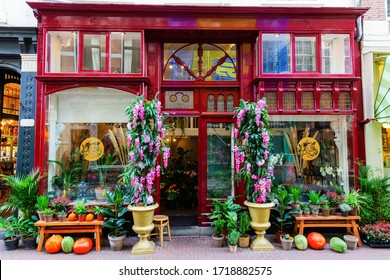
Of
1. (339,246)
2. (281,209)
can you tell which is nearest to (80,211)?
(281,209)

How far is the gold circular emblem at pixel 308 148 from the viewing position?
7.36 meters

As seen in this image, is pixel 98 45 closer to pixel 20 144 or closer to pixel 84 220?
pixel 20 144

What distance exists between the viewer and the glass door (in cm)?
732

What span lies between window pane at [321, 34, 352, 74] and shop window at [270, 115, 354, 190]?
4.56ft

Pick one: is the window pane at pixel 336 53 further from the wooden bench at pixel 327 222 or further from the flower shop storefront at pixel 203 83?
the wooden bench at pixel 327 222

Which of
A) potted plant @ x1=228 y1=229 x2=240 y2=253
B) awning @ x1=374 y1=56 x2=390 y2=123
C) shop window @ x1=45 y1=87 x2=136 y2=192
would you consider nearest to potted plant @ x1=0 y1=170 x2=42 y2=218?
shop window @ x1=45 y1=87 x2=136 y2=192

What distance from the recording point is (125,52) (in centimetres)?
709

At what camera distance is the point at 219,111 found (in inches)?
293

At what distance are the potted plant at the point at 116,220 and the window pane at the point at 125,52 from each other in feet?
11.0

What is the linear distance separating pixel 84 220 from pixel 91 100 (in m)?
3.28

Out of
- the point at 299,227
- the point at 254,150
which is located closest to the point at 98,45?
the point at 254,150

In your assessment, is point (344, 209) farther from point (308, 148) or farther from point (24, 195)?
point (24, 195)

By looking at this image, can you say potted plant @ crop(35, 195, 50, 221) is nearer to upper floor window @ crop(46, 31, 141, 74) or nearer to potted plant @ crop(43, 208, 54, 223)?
potted plant @ crop(43, 208, 54, 223)

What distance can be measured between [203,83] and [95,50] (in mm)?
3146
